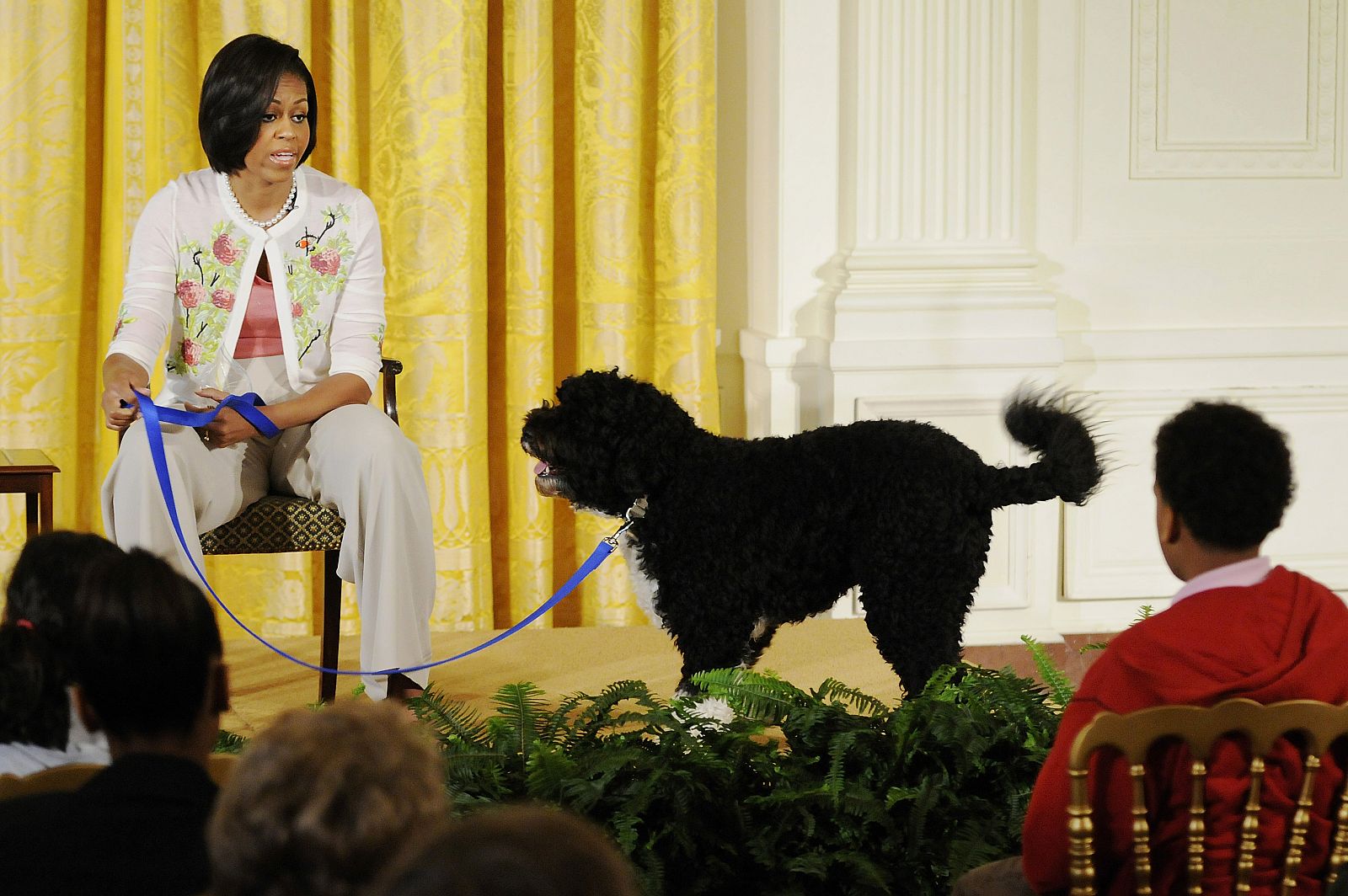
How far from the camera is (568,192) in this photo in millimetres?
4191

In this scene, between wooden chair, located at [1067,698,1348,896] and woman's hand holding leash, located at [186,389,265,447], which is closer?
wooden chair, located at [1067,698,1348,896]

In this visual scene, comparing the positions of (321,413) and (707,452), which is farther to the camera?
(321,413)

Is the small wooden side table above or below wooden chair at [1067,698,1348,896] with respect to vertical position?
above

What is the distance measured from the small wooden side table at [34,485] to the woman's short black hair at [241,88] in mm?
753

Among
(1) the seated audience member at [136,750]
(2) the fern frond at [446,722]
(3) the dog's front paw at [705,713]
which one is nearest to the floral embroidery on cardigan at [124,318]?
(2) the fern frond at [446,722]

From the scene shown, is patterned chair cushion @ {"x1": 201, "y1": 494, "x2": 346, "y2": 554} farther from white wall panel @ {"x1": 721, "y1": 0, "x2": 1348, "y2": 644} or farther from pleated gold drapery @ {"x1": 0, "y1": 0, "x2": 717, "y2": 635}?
white wall panel @ {"x1": 721, "y1": 0, "x2": 1348, "y2": 644}

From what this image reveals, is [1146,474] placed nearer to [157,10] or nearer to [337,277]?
[337,277]

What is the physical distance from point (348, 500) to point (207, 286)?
0.56 meters

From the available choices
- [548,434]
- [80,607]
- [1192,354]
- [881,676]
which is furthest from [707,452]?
[1192,354]

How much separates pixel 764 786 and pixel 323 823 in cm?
137

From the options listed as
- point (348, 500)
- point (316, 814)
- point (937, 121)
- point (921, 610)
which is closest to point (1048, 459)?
point (921, 610)

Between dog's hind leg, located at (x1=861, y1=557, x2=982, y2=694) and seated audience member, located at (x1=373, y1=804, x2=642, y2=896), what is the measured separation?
1915 mm

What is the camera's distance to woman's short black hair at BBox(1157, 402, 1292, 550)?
1.47 m

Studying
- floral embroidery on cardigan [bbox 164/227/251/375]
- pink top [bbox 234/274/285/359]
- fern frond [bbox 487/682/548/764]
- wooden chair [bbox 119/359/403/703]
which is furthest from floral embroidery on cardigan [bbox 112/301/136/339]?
fern frond [bbox 487/682/548/764]
